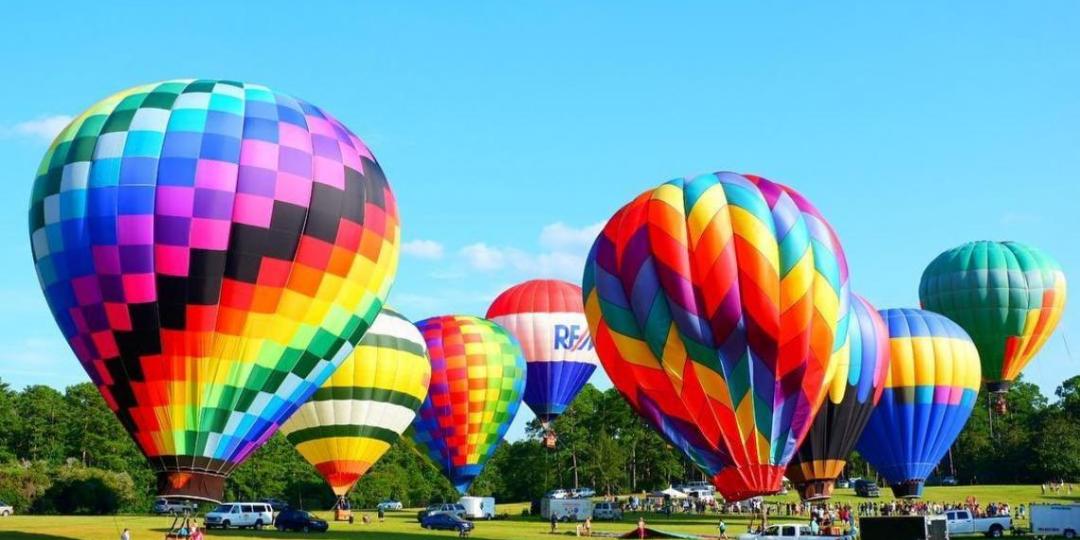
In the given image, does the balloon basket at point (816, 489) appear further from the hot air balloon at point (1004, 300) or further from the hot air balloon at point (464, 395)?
the hot air balloon at point (1004, 300)

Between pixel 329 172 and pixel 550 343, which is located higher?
pixel 329 172

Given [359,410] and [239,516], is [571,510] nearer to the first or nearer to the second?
[359,410]

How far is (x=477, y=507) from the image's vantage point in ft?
167

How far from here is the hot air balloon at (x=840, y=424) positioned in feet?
112

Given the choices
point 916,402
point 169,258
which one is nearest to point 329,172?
point 169,258

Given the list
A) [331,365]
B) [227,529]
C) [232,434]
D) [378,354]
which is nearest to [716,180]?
[331,365]

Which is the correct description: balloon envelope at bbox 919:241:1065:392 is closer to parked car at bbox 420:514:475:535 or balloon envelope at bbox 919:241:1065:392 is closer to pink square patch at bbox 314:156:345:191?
parked car at bbox 420:514:475:535

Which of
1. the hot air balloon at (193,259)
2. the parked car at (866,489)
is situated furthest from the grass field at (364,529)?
the hot air balloon at (193,259)

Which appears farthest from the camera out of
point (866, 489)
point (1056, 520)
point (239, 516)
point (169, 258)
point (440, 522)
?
point (866, 489)

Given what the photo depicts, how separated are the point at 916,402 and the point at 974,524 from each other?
498 cm

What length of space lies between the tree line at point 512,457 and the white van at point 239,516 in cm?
2592

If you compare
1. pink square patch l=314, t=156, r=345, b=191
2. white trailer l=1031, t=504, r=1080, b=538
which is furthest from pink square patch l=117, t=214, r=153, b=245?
Answer: white trailer l=1031, t=504, r=1080, b=538

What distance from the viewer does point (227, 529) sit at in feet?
123

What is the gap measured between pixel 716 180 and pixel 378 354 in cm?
1591
